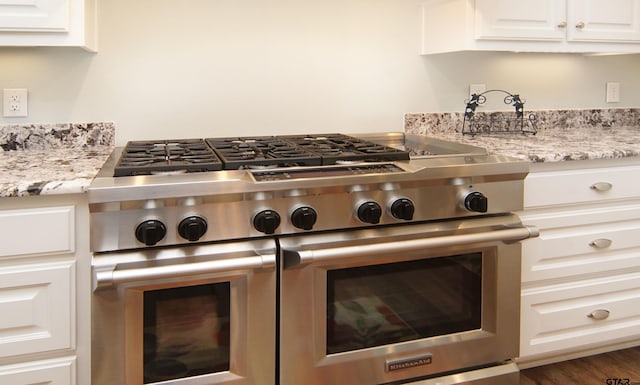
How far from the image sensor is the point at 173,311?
1338mm

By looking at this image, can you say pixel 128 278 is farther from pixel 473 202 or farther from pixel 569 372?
pixel 569 372

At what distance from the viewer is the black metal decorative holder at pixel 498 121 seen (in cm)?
235

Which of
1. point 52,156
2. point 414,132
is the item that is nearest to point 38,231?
point 52,156

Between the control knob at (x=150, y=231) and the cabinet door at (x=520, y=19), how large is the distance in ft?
4.64

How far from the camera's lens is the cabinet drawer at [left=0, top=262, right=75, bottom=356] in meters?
1.29

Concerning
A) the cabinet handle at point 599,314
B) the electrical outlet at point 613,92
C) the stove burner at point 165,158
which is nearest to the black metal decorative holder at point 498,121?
the electrical outlet at point 613,92

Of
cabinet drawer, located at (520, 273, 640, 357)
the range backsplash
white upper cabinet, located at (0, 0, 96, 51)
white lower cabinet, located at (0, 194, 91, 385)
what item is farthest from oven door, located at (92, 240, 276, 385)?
the range backsplash

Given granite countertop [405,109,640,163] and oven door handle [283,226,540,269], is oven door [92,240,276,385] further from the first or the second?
granite countertop [405,109,640,163]

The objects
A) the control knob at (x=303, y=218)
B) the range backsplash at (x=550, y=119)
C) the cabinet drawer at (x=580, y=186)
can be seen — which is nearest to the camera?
the control knob at (x=303, y=218)

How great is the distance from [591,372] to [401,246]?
1112 mm

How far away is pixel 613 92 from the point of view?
2.66 m

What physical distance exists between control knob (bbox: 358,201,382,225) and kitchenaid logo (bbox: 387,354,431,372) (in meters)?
0.44

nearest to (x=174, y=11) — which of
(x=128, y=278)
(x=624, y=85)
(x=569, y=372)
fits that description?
(x=128, y=278)

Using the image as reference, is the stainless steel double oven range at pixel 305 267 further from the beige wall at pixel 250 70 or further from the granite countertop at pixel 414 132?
the beige wall at pixel 250 70
